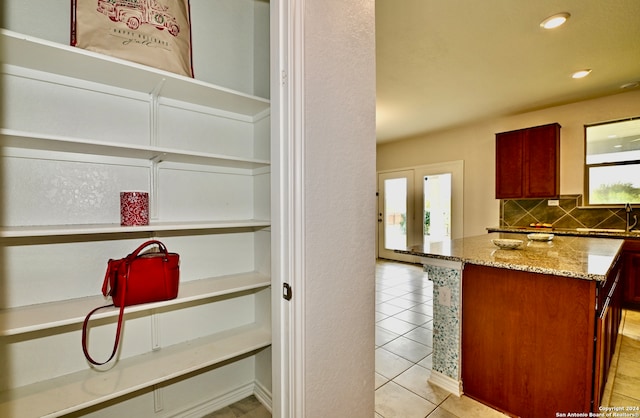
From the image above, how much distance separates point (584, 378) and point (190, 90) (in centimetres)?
242

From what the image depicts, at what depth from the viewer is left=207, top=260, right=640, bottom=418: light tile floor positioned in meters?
1.75

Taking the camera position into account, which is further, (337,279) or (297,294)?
(337,279)

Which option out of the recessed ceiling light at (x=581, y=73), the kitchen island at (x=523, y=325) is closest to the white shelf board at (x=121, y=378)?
the kitchen island at (x=523, y=325)

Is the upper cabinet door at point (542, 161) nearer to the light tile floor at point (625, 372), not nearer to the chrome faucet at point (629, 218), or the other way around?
the chrome faucet at point (629, 218)

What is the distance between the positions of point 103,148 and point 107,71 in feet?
1.05

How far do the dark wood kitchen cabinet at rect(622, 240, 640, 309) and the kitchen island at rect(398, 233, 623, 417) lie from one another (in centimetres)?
172

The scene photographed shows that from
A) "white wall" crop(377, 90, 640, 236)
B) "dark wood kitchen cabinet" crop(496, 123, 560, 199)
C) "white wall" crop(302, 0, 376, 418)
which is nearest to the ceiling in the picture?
"white wall" crop(377, 90, 640, 236)

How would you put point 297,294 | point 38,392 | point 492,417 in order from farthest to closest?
point 492,417 < point 38,392 < point 297,294

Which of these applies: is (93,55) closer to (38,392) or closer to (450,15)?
(38,392)

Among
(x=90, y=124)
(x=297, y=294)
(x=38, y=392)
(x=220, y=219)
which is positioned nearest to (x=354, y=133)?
(x=297, y=294)

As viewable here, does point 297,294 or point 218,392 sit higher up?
point 297,294

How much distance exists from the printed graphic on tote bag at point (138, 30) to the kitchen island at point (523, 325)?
1.85 m

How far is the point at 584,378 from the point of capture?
145 centimetres

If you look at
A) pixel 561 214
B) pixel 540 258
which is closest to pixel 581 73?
pixel 561 214
